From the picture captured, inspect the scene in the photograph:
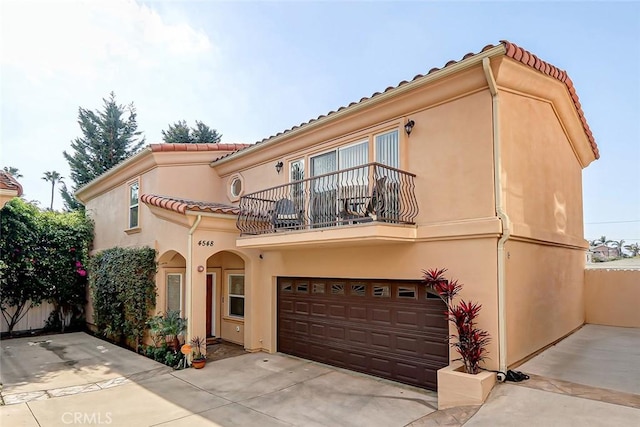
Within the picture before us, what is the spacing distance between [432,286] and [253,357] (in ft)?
19.7

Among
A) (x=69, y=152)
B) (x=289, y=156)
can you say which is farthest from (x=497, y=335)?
(x=69, y=152)

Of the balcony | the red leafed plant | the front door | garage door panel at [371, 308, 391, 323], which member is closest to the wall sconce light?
the balcony

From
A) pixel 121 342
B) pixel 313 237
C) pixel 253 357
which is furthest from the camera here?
pixel 121 342

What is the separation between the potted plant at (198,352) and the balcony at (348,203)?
9.75 feet

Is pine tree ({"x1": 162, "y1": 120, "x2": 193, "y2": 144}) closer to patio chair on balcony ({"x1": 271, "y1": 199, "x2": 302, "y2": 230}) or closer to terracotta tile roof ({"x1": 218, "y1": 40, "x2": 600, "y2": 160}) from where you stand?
terracotta tile roof ({"x1": 218, "y1": 40, "x2": 600, "y2": 160})

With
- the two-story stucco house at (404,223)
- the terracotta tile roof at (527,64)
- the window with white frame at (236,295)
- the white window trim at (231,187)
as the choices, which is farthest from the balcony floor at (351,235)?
the window with white frame at (236,295)

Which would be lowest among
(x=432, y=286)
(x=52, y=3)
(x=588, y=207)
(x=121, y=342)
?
(x=121, y=342)

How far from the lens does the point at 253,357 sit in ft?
37.0

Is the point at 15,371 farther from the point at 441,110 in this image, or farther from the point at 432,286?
the point at 441,110

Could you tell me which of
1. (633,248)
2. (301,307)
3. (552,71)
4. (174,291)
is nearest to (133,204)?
(174,291)

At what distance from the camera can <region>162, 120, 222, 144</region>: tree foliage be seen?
1222 inches

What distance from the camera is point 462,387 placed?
660 cm

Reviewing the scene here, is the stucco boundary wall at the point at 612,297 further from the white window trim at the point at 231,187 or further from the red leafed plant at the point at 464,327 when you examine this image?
the white window trim at the point at 231,187

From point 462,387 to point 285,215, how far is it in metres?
5.73
